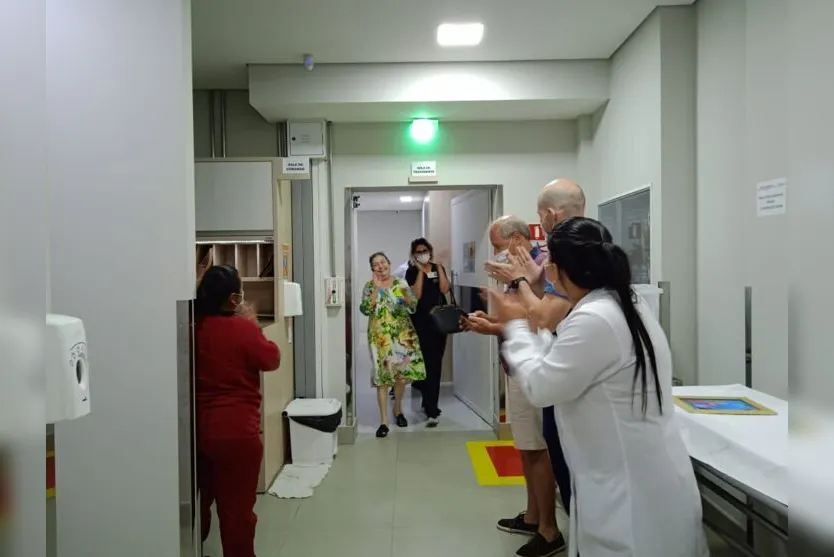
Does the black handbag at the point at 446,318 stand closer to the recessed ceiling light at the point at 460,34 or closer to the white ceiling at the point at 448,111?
the white ceiling at the point at 448,111

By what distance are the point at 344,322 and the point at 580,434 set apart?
298 centimetres

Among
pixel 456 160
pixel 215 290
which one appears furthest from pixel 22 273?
pixel 456 160

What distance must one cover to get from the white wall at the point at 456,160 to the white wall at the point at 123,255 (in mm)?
2239

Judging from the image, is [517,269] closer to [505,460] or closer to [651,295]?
[651,295]

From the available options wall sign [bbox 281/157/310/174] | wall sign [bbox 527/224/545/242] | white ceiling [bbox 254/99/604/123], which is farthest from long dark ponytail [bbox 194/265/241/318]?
wall sign [bbox 527/224/545/242]

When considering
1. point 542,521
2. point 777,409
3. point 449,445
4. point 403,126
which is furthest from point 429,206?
point 777,409

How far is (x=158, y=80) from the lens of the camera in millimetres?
1964

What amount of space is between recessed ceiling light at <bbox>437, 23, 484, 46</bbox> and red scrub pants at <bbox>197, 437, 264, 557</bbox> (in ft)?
8.17

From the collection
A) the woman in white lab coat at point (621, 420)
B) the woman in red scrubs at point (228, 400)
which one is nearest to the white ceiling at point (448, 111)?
the woman in red scrubs at point (228, 400)

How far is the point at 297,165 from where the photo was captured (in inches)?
157

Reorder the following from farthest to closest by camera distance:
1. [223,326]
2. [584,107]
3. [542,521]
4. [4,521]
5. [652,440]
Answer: [584,107] < [542,521] < [223,326] < [652,440] < [4,521]

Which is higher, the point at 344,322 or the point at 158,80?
the point at 158,80

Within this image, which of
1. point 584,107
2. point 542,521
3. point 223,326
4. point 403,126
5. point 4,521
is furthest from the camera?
point 403,126

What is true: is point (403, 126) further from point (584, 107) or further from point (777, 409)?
point (777, 409)
